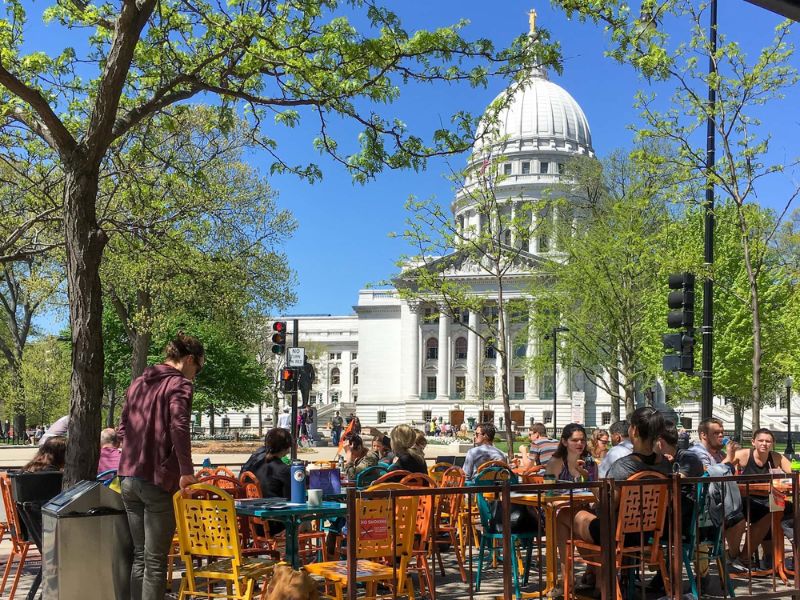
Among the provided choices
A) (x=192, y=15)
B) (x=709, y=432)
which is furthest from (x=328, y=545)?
(x=192, y=15)

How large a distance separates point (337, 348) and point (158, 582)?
118 m

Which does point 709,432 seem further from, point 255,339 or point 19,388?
point 19,388

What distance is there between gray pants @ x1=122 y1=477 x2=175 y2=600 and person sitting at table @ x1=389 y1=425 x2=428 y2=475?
3.16 meters

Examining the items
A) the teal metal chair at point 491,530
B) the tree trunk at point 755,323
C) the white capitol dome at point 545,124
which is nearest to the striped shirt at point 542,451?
the teal metal chair at point 491,530

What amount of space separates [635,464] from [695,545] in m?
0.75

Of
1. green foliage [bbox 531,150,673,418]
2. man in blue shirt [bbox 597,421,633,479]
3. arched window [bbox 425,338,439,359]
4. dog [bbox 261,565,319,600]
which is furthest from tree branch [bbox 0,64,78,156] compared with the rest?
arched window [bbox 425,338,439,359]

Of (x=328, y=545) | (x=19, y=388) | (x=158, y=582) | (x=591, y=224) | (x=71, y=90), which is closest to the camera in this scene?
(x=158, y=582)

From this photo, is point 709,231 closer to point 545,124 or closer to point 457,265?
point 457,265

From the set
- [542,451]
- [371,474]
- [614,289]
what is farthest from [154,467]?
[614,289]

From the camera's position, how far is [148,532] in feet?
20.8

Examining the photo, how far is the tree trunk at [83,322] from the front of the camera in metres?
7.67

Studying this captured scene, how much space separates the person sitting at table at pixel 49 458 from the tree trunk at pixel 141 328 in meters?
19.8

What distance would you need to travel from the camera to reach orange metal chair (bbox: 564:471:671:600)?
680 centimetres

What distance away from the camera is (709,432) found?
34.1ft
